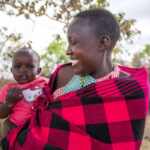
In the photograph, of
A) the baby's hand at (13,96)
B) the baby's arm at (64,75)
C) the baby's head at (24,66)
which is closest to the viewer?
the baby's arm at (64,75)

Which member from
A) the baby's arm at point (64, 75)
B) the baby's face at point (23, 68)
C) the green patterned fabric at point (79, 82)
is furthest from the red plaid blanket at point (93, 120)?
the baby's face at point (23, 68)

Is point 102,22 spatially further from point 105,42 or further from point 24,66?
point 24,66

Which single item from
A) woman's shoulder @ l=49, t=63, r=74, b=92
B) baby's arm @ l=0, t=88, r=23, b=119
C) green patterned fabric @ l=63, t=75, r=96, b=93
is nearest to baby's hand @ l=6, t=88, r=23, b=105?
baby's arm @ l=0, t=88, r=23, b=119

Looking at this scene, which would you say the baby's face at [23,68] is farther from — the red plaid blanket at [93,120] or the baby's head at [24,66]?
the red plaid blanket at [93,120]

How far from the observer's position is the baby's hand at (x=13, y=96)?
280 cm

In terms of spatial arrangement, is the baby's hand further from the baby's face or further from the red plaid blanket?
the red plaid blanket

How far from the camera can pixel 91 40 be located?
219cm

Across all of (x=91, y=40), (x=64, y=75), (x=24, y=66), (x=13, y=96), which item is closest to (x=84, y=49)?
(x=91, y=40)

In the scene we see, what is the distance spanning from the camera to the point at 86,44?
7.16 ft

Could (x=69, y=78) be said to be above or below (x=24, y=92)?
above

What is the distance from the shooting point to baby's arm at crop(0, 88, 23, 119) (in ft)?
9.18

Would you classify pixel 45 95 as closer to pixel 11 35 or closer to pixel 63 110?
pixel 63 110

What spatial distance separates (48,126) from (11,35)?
498cm

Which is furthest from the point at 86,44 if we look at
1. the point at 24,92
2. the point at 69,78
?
the point at 24,92
